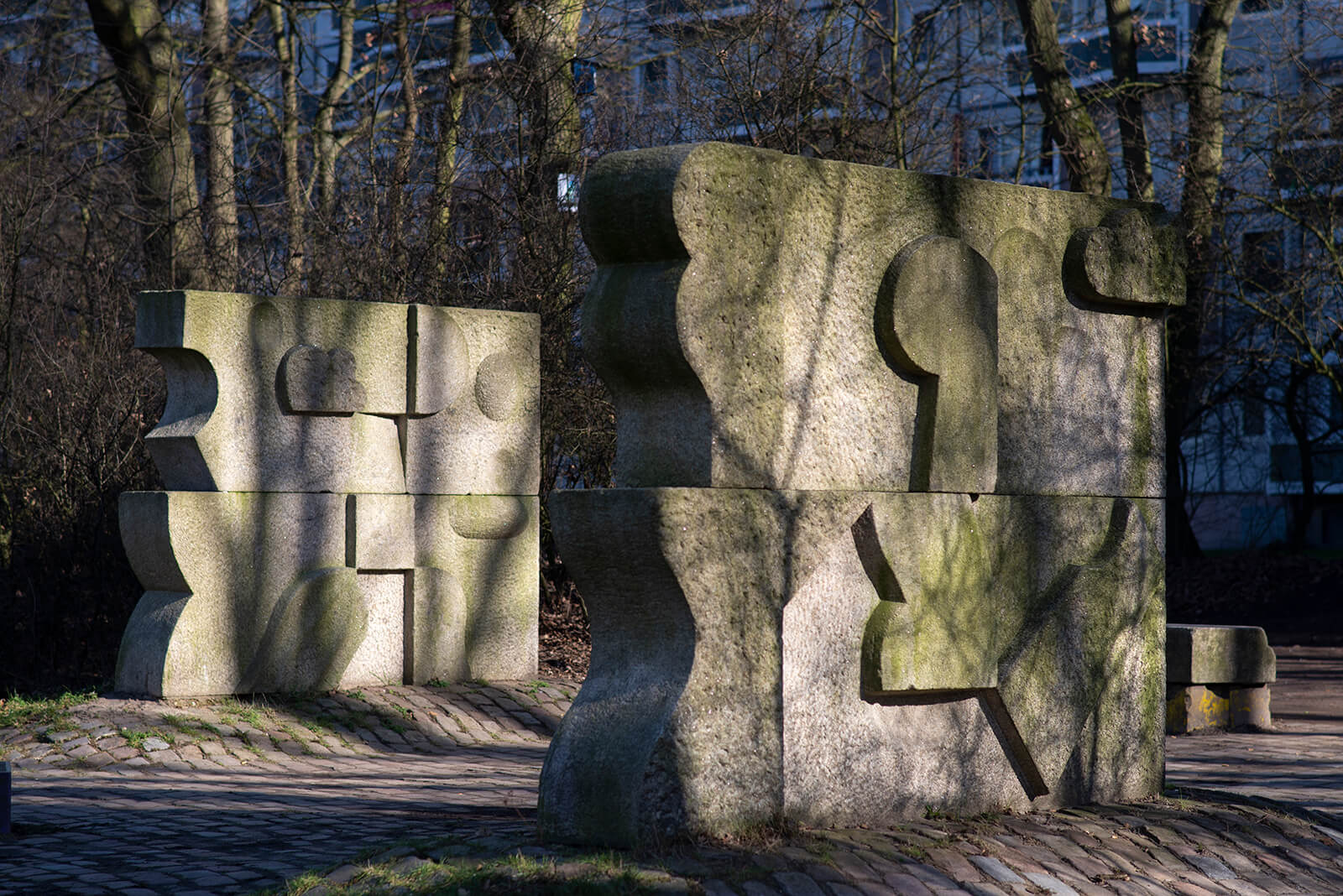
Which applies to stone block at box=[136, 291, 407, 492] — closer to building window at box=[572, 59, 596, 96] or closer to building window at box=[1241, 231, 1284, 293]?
building window at box=[572, 59, 596, 96]

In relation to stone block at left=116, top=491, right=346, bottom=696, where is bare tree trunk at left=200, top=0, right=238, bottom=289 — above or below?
above

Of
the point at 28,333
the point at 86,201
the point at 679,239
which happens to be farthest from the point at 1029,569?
the point at 86,201

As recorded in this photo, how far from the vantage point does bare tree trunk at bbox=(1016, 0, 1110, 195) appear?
17281 mm

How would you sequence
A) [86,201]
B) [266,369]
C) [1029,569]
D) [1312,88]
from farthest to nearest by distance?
[1312,88] < [86,201] < [266,369] < [1029,569]

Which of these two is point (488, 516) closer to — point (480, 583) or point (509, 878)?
point (480, 583)

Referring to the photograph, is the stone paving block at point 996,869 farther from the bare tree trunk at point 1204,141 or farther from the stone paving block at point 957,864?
the bare tree trunk at point 1204,141

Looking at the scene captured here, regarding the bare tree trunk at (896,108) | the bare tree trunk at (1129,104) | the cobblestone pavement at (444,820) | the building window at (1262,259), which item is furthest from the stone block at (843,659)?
the building window at (1262,259)

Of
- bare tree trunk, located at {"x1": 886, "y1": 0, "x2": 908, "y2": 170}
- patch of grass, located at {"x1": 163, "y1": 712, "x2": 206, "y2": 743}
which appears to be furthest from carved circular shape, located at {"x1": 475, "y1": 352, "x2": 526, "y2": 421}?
bare tree trunk, located at {"x1": 886, "y1": 0, "x2": 908, "y2": 170}

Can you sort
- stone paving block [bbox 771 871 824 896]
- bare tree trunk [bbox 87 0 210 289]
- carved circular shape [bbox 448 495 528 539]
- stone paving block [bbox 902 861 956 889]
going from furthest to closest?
1. bare tree trunk [bbox 87 0 210 289]
2. carved circular shape [bbox 448 495 528 539]
3. stone paving block [bbox 902 861 956 889]
4. stone paving block [bbox 771 871 824 896]

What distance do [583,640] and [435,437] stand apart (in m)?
4.08

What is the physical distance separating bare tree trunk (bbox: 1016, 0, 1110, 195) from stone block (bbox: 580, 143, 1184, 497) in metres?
11.1

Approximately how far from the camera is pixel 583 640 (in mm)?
14031

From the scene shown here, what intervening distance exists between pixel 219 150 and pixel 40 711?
32.0 ft

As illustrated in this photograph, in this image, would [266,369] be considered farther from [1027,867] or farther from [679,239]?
[1027,867]
